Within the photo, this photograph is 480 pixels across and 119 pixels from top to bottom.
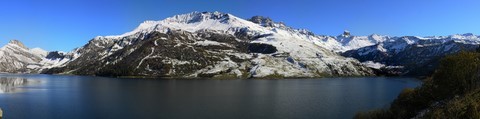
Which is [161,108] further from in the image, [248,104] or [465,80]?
[465,80]

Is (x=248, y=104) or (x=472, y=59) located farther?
(x=248, y=104)

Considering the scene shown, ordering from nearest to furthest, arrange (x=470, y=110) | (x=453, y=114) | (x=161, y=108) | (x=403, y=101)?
(x=470, y=110) < (x=453, y=114) < (x=403, y=101) < (x=161, y=108)

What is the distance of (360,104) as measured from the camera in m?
141

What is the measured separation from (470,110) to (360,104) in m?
97.4

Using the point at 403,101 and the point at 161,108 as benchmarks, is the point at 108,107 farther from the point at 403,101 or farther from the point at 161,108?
the point at 403,101

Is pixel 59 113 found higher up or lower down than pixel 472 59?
lower down

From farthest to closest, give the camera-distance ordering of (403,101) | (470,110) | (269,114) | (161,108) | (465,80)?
(161,108) → (269,114) → (403,101) → (465,80) → (470,110)

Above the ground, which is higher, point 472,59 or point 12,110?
point 472,59

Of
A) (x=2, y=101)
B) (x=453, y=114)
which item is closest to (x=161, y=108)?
(x=2, y=101)

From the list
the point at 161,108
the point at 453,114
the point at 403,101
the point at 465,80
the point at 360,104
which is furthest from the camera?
the point at 360,104

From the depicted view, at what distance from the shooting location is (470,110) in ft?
149

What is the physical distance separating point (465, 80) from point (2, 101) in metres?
146

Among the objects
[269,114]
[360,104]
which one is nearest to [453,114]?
[269,114]

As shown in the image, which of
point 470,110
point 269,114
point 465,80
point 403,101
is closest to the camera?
point 470,110
